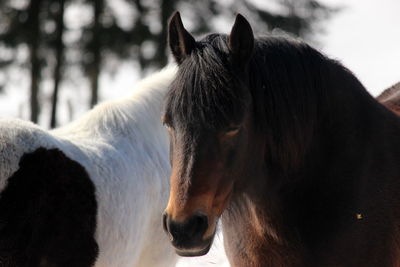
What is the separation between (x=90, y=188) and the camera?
3.73 meters

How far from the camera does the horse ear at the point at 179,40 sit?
252 centimetres

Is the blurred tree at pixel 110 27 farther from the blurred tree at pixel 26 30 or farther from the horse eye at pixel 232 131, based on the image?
the horse eye at pixel 232 131

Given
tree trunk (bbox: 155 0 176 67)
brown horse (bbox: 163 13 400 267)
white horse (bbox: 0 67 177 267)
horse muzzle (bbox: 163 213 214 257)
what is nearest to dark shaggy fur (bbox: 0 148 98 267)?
white horse (bbox: 0 67 177 267)

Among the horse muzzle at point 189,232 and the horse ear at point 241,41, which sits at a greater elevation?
the horse ear at point 241,41

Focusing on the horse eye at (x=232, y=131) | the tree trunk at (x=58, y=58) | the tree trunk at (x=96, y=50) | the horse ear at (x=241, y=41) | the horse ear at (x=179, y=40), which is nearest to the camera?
the horse eye at (x=232, y=131)

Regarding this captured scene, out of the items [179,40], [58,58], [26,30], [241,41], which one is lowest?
[58,58]

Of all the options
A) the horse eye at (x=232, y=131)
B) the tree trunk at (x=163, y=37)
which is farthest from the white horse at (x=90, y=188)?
the tree trunk at (x=163, y=37)

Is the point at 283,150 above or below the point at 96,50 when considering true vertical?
above

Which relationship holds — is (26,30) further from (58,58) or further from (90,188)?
(90,188)

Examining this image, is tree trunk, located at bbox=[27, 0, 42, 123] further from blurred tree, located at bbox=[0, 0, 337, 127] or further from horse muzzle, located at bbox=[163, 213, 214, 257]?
horse muzzle, located at bbox=[163, 213, 214, 257]

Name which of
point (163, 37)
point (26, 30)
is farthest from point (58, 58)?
point (163, 37)

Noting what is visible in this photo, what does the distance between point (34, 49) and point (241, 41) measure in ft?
42.3

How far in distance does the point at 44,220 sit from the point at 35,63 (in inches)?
462

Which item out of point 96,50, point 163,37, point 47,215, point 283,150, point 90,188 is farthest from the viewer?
point 96,50
